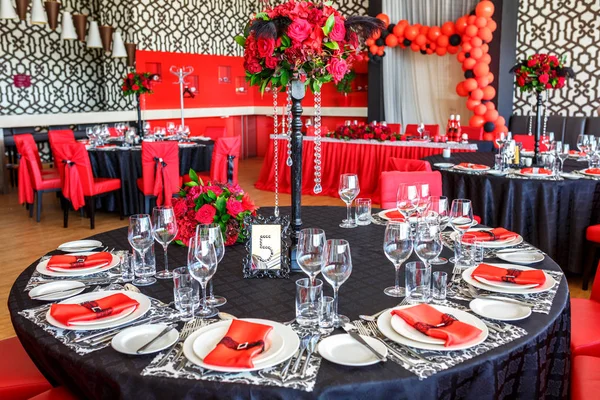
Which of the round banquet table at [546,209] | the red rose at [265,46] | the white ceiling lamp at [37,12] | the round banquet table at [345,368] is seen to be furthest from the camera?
the white ceiling lamp at [37,12]

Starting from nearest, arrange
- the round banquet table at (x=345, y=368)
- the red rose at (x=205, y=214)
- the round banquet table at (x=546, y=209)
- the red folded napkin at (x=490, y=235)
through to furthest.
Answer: the round banquet table at (x=345, y=368) → the red rose at (x=205, y=214) → the red folded napkin at (x=490, y=235) → the round banquet table at (x=546, y=209)

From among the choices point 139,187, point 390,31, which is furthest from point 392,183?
point 390,31

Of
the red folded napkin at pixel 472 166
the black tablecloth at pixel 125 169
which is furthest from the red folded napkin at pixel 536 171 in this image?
the black tablecloth at pixel 125 169

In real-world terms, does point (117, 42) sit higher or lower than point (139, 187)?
higher

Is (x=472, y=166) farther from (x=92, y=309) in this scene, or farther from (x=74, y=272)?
(x=92, y=309)

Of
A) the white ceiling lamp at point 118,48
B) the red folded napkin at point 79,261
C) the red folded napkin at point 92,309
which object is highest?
the white ceiling lamp at point 118,48

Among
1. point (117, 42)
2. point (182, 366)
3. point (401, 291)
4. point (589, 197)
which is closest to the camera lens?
point (182, 366)

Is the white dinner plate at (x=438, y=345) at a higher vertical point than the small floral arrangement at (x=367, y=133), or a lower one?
lower

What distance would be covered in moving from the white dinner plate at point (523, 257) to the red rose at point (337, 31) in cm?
106

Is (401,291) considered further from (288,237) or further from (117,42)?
(117,42)

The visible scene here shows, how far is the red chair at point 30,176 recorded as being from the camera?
6.35 m

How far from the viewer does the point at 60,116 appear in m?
10.8

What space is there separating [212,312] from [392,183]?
208 centimetres

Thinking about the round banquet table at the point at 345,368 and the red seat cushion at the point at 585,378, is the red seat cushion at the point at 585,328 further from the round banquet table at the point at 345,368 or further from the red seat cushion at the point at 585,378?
the round banquet table at the point at 345,368
